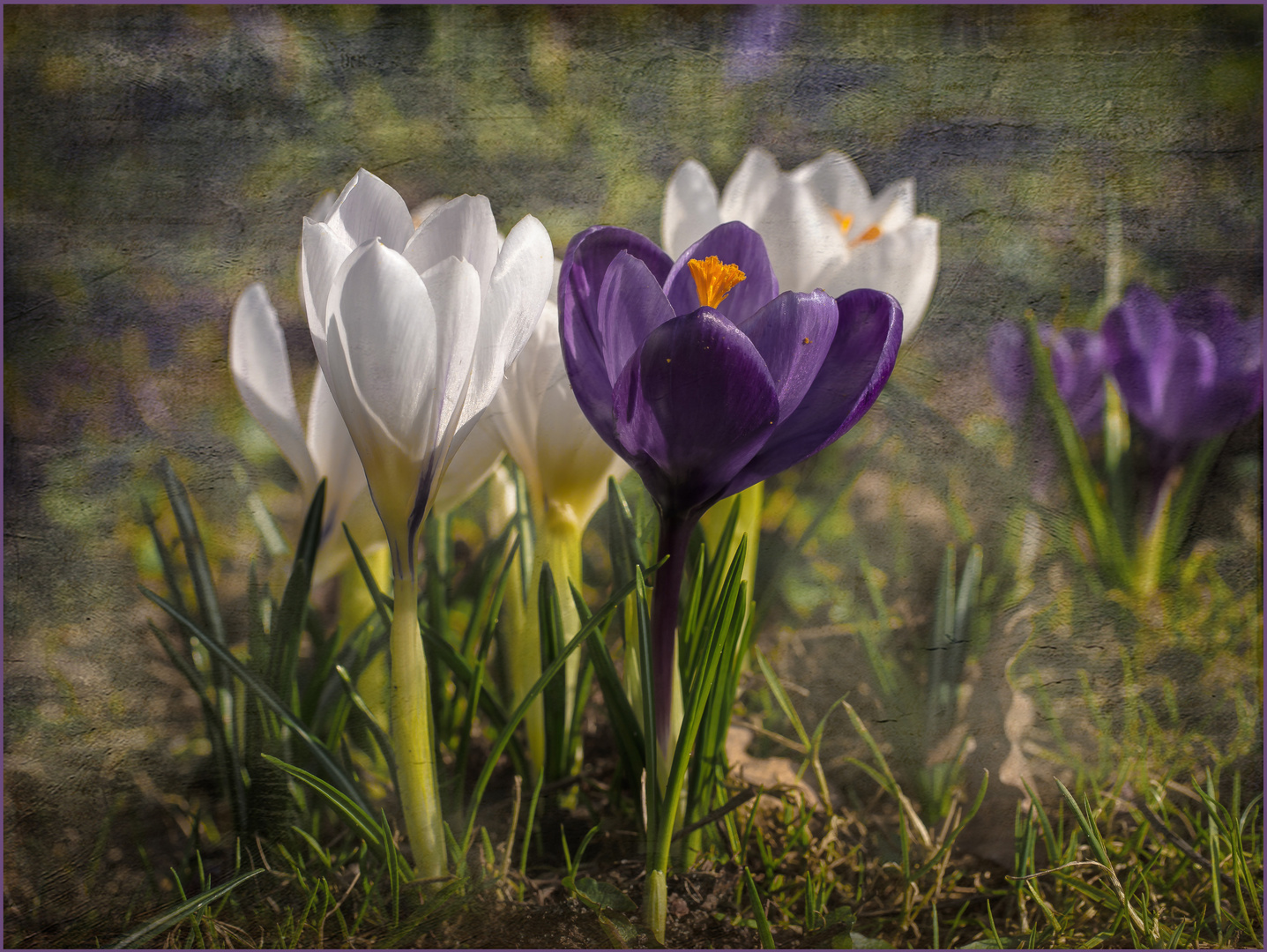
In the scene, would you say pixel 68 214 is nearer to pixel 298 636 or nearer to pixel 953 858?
pixel 298 636

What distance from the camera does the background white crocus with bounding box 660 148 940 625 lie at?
1106 millimetres

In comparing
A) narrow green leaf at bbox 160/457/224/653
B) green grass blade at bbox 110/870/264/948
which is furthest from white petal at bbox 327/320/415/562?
green grass blade at bbox 110/870/264/948

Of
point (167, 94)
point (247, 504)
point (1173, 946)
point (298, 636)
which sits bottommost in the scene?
point (1173, 946)

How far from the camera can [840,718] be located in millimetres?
1195

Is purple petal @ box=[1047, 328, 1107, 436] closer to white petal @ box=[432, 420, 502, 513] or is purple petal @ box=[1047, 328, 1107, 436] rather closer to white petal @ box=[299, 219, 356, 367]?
white petal @ box=[432, 420, 502, 513]

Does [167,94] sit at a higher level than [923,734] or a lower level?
higher

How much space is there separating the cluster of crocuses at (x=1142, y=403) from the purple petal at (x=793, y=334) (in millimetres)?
399

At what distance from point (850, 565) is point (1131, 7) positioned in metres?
0.78

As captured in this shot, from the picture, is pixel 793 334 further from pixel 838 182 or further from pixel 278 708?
pixel 278 708

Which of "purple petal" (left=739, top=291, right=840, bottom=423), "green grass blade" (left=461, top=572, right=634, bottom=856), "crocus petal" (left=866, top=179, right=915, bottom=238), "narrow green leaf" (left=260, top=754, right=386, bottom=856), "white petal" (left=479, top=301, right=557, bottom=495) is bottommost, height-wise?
"narrow green leaf" (left=260, top=754, right=386, bottom=856)

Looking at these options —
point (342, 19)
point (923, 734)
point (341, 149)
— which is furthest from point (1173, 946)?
point (342, 19)

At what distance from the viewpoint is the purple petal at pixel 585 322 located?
953 mm

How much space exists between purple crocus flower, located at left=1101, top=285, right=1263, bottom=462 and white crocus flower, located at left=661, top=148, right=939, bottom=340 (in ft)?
0.88

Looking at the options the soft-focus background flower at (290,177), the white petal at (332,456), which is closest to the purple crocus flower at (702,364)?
the soft-focus background flower at (290,177)
